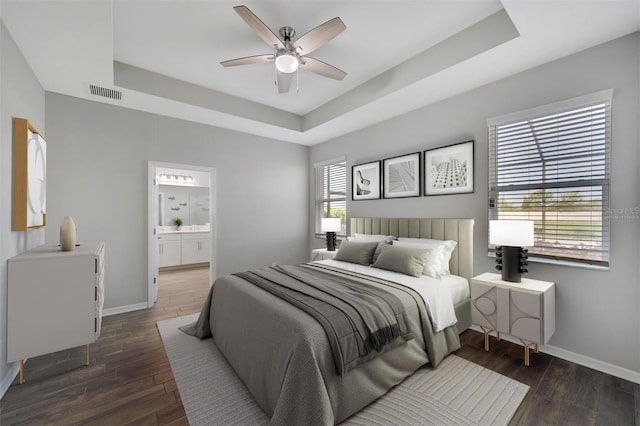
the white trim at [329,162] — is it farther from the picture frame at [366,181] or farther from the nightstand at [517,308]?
the nightstand at [517,308]

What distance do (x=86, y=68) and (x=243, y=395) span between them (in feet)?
11.1

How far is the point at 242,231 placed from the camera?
4.74 meters

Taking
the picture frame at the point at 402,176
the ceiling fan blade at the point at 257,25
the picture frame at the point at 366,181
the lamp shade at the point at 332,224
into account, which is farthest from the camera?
the lamp shade at the point at 332,224

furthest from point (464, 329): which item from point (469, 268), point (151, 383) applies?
point (151, 383)

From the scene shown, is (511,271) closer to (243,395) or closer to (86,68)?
(243,395)

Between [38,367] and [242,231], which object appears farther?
[242,231]

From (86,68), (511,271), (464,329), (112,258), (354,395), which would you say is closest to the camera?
(354,395)

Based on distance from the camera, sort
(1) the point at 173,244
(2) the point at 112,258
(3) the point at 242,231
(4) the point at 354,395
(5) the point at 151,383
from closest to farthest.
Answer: (4) the point at 354,395
(5) the point at 151,383
(2) the point at 112,258
(3) the point at 242,231
(1) the point at 173,244

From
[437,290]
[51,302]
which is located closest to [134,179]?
[51,302]

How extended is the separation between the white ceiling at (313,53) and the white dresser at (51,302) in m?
1.83

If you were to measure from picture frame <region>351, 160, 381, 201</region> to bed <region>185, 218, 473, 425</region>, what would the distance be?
5.93 feet

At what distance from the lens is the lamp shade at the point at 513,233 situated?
239 cm

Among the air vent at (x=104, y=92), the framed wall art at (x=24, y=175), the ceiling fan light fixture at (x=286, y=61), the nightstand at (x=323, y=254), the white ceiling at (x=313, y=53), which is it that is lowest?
A: the nightstand at (x=323, y=254)

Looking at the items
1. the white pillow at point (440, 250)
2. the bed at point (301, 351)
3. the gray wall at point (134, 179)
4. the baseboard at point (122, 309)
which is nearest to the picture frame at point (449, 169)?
the white pillow at point (440, 250)
